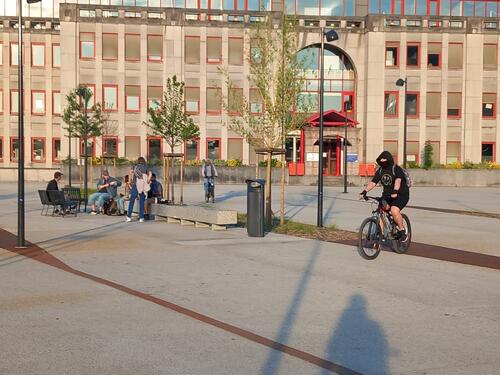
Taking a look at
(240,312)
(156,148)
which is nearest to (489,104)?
(156,148)

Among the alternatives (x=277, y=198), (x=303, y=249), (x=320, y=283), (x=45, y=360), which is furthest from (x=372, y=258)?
(x=277, y=198)

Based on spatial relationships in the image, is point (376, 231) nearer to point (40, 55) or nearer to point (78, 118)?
point (78, 118)

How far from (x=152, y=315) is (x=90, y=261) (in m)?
4.42

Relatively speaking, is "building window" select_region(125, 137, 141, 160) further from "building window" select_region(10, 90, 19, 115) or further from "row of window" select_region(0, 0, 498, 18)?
"building window" select_region(10, 90, 19, 115)

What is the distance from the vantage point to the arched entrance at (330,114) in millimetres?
51438

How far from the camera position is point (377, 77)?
2176 inches

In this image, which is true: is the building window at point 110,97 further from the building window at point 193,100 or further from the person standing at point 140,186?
the person standing at point 140,186

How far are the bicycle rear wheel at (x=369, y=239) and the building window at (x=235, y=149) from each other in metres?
44.2

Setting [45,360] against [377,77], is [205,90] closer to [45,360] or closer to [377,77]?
[377,77]

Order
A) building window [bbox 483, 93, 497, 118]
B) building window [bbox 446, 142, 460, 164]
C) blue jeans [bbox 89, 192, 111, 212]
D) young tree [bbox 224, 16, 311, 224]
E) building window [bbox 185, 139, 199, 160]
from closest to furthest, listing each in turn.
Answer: young tree [bbox 224, 16, 311, 224]
blue jeans [bbox 89, 192, 111, 212]
building window [bbox 185, 139, 199, 160]
building window [bbox 483, 93, 497, 118]
building window [bbox 446, 142, 460, 164]

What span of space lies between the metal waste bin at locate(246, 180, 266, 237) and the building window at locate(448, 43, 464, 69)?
44.5m

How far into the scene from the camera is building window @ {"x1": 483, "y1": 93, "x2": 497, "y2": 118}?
5622 cm

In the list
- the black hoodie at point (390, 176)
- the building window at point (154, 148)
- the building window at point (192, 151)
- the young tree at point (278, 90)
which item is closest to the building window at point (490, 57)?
the building window at point (192, 151)

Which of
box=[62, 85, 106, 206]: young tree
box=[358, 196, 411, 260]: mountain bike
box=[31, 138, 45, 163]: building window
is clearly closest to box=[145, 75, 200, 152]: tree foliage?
box=[62, 85, 106, 206]: young tree
